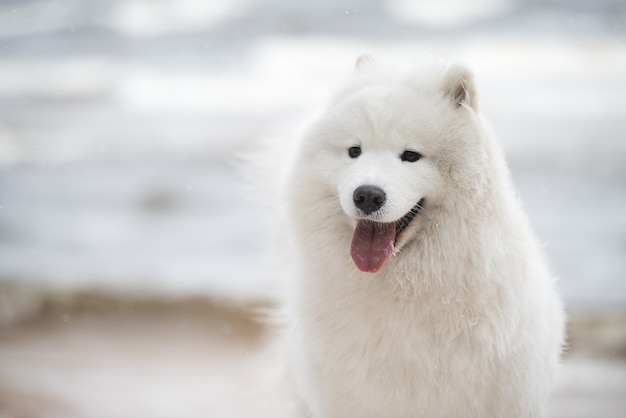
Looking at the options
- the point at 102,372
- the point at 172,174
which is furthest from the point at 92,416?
the point at 172,174

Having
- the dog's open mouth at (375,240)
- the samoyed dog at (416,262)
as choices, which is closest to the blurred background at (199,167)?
the samoyed dog at (416,262)

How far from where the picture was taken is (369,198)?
252 centimetres

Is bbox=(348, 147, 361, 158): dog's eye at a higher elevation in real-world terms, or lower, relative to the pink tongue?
higher

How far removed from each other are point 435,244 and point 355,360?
60 cm

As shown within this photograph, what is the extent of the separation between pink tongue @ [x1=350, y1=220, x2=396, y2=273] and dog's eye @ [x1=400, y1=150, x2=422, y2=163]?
0.27 m

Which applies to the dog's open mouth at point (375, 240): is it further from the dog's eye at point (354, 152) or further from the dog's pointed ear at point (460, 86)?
the dog's pointed ear at point (460, 86)

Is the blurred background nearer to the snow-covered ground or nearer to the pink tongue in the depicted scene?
the snow-covered ground

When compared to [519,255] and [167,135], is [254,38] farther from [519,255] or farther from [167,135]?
[519,255]

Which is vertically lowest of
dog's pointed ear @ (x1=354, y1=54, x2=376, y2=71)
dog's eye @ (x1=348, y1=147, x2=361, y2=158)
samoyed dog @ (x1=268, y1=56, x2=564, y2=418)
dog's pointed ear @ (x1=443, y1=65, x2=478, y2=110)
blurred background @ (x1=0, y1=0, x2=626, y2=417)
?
samoyed dog @ (x1=268, y1=56, x2=564, y2=418)

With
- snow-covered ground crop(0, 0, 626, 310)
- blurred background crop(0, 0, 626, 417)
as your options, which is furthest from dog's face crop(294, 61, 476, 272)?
snow-covered ground crop(0, 0, 626, 310)

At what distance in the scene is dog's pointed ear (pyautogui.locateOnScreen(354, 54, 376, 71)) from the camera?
10.2ft

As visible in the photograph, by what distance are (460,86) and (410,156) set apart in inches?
14.1

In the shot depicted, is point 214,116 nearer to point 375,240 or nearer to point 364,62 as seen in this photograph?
point 364,62

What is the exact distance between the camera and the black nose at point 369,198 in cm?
251
